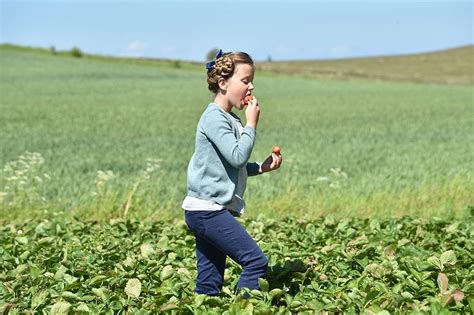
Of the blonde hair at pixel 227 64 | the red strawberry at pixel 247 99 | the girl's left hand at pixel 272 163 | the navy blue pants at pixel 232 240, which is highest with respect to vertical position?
the blonde hair at pixel 227 64

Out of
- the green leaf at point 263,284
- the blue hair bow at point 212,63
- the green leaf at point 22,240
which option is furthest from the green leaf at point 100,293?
the green leaf at point 22,240

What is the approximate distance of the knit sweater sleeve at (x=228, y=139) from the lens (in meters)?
4.98

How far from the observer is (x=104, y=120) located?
24.2 metres

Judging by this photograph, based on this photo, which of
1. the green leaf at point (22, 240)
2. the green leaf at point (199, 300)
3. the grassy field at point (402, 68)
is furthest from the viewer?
the grassy field at point (402, 68)

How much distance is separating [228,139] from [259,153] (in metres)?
10.7

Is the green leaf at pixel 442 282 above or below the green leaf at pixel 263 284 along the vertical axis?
below

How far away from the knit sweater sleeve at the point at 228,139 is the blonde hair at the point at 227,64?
253 millimetres

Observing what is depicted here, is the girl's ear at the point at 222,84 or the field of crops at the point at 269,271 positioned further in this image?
the girl's ear at the point at 222,84

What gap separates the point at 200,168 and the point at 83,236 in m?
3.44

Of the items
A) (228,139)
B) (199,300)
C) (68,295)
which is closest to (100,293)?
(68,295)

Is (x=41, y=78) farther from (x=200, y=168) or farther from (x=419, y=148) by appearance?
(x=200, y=168)

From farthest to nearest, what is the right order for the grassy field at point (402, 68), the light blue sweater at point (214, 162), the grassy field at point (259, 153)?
the grassy field at point (402, 68)
the grassy field at point (259, 153)
the light blue sweater at point (214, 162)

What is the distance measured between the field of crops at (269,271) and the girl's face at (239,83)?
4.23ft

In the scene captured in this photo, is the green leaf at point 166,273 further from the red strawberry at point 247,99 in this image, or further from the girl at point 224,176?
the red strawberry at point 247,99
